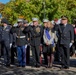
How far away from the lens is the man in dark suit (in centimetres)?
1276

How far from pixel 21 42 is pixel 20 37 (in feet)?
0.73

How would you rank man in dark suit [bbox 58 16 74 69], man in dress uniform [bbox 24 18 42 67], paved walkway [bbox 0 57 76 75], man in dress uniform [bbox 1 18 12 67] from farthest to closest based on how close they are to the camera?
man in dress uniform [bbox 1 18 12 67] < man in dress uniform [bbox 24 18 42 67] < man in dark suit [bbox 58 16 74 69] < paved walkway [bbox 0 57 76 75]

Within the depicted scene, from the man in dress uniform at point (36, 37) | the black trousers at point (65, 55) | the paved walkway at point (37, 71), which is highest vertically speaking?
the man in dress uniform at point (36, 37)

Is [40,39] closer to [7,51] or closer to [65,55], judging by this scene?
[65,55]

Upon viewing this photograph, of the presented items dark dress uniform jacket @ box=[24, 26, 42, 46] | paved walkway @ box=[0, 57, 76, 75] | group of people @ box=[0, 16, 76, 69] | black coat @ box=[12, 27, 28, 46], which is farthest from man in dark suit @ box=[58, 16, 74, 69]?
Result: black coat @ box=[12, 27, 28, 46]

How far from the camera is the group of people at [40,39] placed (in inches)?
505

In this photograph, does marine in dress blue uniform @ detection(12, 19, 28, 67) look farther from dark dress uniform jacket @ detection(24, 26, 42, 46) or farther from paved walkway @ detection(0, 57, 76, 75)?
paved walkway @ detection(0, 57, 76, 75)

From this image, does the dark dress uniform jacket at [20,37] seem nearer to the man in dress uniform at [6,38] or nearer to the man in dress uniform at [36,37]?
the man in dress uniform at [36,37]

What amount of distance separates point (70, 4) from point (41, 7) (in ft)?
16.8

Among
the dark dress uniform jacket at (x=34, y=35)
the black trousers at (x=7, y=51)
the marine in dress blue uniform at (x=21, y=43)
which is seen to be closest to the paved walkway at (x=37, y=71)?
the marine in dress blue uniform at (x=21, y=43)

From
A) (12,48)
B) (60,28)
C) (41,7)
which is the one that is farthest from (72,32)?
(41,7)

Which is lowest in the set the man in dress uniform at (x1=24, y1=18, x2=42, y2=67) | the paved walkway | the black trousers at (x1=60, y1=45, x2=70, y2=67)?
the paved walkway

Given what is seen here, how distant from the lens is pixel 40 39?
1347 centimetres

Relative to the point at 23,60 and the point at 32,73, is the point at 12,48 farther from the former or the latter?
the point at 32,73
